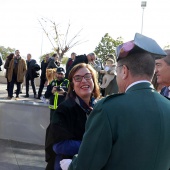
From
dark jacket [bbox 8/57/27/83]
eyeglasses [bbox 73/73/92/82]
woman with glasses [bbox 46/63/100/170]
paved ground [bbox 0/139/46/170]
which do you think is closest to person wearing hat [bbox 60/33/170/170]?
woman with glasses [bbox 46/63/100/170]

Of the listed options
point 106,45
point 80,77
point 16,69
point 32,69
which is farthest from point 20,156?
point 106,45

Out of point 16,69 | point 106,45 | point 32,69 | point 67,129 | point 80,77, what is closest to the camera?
point 67,129

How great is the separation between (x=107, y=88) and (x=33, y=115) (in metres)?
2.30

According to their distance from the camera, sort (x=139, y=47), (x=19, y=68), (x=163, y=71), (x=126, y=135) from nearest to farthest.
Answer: (x=126, y=135) → (x=139, y=47) → (x=163, y=71) → (x=19, y=68)

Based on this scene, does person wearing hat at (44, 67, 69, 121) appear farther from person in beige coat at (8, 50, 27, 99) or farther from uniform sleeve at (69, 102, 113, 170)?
person in beige coat at (8, 50, 27, 99)

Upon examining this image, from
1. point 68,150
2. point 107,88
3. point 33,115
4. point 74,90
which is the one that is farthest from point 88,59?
point 68,150

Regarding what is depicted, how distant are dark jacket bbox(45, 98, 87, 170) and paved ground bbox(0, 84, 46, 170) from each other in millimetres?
2613

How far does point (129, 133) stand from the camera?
1.52 metres

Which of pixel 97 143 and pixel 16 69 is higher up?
pixel 16 69

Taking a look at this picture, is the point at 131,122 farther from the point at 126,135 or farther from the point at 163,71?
the point at 163,71

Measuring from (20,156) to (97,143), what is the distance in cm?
429

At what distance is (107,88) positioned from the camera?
26.6ft

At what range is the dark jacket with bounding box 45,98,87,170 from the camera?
2.44 m

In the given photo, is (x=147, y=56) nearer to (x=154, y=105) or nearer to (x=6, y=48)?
(x=154, y=105)
